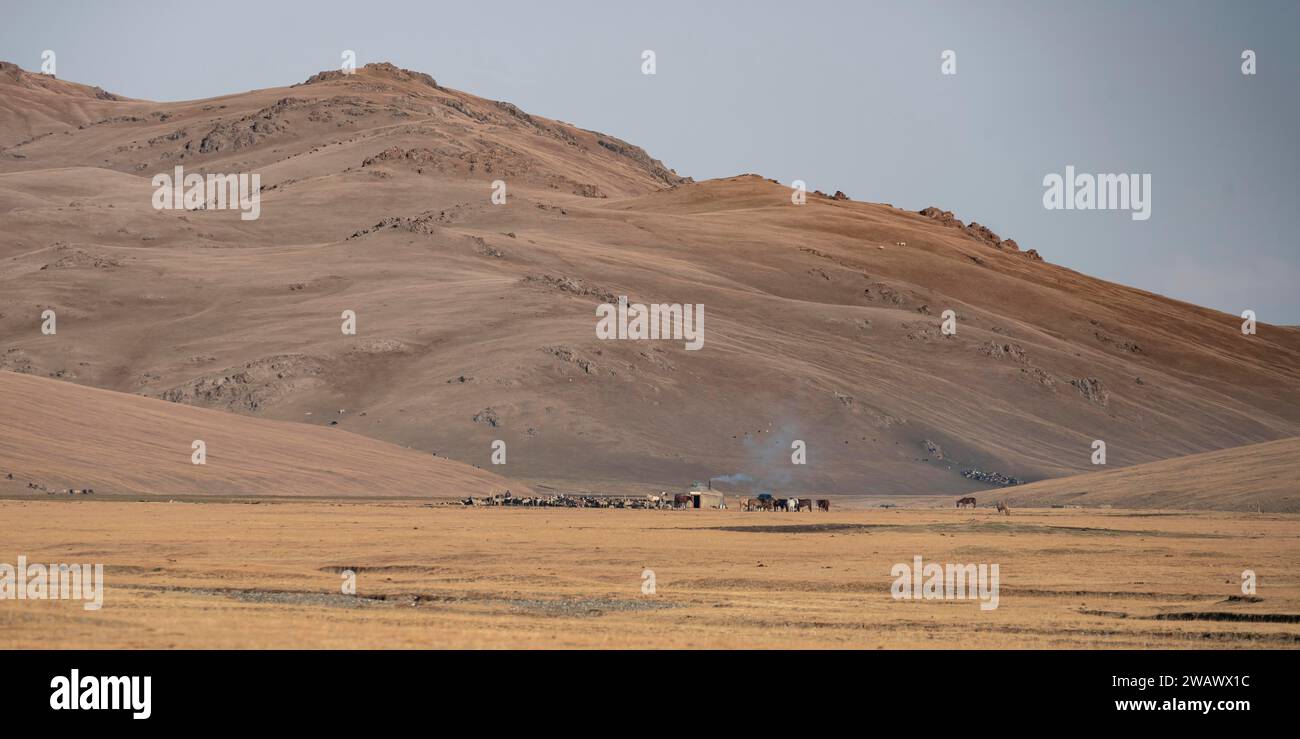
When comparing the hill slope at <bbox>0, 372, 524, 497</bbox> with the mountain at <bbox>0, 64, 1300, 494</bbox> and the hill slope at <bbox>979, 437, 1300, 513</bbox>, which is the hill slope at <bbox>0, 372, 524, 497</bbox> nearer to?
the mountain at <bbox>0, 64, 1300, 494</bbox>

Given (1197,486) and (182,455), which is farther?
(182,455)

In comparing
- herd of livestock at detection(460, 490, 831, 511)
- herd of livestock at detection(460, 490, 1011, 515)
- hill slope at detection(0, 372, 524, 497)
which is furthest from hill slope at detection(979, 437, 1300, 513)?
hill slope at detection(0, 372, 524, 497)

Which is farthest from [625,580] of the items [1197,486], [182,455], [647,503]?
[182,455]

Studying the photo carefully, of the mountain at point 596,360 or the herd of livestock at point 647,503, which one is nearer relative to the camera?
the herd of livestock at point 647,503

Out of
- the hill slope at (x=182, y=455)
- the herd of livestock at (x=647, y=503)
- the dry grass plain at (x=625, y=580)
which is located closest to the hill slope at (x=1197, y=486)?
the dry grass plain at (x=625, y=580)

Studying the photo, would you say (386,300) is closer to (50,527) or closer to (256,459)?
(256,459)

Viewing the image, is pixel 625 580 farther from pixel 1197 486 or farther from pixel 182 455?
pixel 182 455

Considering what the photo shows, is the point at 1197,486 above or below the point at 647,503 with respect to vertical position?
above

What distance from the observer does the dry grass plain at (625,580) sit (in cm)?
2939

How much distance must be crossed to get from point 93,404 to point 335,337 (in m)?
37.8

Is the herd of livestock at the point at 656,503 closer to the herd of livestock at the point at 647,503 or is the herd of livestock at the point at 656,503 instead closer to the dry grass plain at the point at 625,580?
the herd of livestock at the point at 647,503

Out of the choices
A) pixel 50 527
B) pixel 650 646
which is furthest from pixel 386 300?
pixel 650 646

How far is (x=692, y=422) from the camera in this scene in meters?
130

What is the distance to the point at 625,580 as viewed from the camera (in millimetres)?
44281
